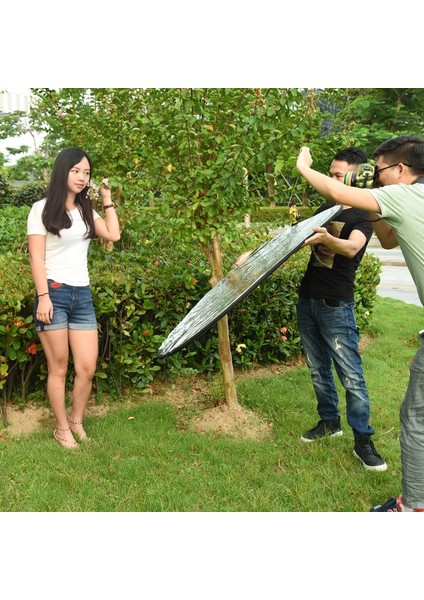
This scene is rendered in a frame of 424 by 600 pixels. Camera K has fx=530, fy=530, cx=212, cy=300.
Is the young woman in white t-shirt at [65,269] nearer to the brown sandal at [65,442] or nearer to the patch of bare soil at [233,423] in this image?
the brown sandal at [65,442]

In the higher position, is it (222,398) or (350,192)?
(350,192)

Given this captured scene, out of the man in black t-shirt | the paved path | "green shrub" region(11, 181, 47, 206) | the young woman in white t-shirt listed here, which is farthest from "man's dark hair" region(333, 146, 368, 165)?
"green shrub" region(11, 181, 47, 206)

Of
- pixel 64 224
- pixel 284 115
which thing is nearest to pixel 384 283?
pixel 284 115

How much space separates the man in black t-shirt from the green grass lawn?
30 centimetres

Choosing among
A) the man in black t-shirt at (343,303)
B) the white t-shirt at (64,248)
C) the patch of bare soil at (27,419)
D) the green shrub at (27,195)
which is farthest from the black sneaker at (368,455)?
the green shrub at (27,195)

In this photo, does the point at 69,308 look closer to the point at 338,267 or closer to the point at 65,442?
the point at 65,442

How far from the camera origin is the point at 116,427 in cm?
384

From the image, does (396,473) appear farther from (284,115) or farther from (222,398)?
(284,115)

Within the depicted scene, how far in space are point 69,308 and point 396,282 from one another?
10.4 metres

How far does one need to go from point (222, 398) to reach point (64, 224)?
1856 mm

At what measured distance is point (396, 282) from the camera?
40.9 feet

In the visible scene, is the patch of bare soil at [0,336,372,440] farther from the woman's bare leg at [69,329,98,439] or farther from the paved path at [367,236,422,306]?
the paved path at [367,236,422,306]

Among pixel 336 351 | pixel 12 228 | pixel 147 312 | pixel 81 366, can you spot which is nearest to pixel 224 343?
pixel 147 312

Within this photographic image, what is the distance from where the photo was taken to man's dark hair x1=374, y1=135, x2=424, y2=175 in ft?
8.28
